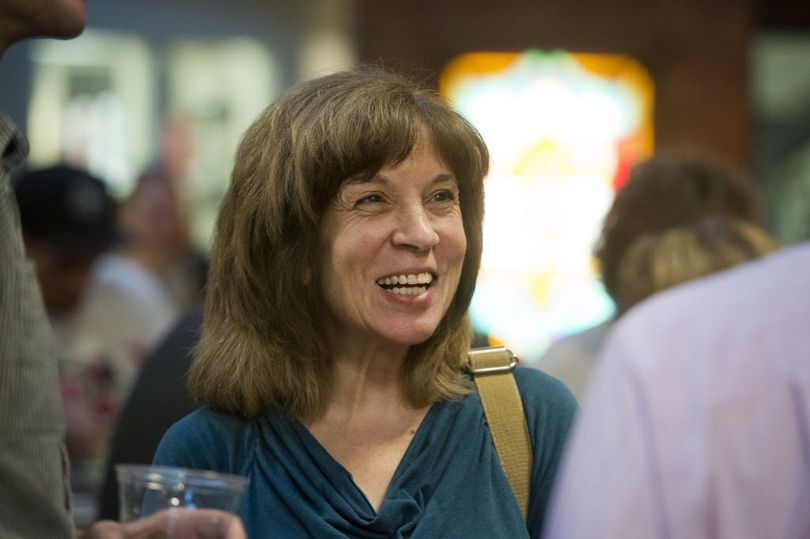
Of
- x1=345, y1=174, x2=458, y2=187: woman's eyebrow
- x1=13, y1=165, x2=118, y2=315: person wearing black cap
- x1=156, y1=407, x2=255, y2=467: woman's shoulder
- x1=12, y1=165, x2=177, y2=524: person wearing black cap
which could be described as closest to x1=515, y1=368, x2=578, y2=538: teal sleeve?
x1=345, y1=174, x2=458, y2=187: woman's eyebrow

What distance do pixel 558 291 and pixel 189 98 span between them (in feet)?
8.70

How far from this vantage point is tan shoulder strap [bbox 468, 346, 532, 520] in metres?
2.41

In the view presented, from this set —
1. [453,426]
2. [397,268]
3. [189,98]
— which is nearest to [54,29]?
[397,268]

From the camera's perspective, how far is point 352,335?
260 centimetres

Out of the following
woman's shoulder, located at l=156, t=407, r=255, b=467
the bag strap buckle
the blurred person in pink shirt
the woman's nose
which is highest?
the blurred person in pink shirt

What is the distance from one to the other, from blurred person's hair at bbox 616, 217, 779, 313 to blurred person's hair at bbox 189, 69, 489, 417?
4.04 feet

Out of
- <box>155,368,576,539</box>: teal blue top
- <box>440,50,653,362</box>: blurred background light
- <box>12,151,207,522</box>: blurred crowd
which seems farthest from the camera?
<box>440,50,653,362</box>: blurred background light

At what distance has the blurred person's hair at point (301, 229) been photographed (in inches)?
97.5

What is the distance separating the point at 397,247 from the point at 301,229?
189 millimetres

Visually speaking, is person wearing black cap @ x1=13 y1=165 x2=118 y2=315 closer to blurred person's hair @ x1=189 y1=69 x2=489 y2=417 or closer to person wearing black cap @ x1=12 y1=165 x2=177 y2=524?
person wearing black cap @ x1=12 y1=165 x2=177 y2=524

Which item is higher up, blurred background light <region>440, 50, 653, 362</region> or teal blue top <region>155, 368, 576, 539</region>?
teal blue top <region>155, 368, 576, 539</region>

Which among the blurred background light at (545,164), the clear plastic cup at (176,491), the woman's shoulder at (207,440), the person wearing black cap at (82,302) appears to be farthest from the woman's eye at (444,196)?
the blurred background light at (545,164)

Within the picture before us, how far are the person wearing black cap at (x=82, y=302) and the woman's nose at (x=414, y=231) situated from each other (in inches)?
104

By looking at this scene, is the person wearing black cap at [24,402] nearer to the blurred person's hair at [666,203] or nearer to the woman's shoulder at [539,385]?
the woman's shoulder at [539,385]
